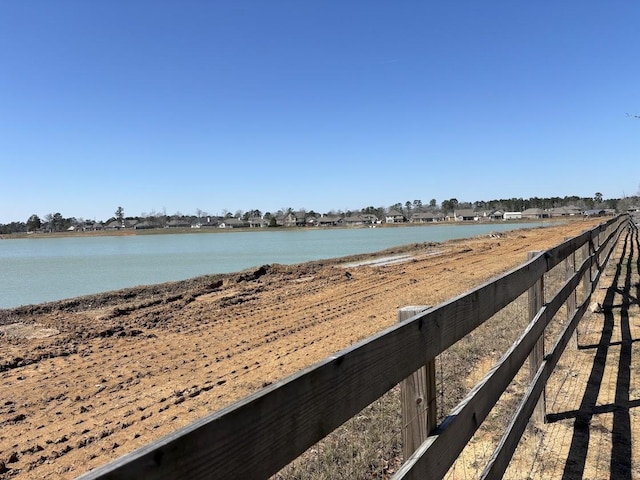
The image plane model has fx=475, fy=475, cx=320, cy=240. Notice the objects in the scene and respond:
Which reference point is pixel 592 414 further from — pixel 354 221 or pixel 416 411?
pixel 354 221

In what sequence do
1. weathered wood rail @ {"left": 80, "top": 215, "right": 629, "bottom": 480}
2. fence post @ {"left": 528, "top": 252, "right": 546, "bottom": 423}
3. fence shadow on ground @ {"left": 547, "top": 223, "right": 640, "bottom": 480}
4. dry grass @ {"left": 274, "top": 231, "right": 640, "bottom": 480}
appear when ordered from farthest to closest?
fence post @ {"left": 528, "top": 252, "right": 546, "bottom": 423}, dry grass @ {"left": 274, "top": 231, "right": 640, "bottom": 480}, fence shadow on ground @ {"left": 547, "top": 223, "right": 640, "bottom": 480}, weathered wood rail @ {"left": 80, "top": 215, "right": 629, "bottom": 480}

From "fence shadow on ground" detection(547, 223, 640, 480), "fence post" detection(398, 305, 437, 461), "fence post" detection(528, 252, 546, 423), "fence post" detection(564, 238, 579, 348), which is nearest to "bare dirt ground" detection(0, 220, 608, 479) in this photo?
"fence shadow on ground" detection(547, 223, 640, 480)

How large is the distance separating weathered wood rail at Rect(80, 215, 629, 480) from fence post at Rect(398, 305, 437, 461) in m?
0.05

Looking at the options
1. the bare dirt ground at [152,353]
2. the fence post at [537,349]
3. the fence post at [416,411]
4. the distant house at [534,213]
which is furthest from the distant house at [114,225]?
Result: the fence post at [416,411]

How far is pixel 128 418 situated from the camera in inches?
200

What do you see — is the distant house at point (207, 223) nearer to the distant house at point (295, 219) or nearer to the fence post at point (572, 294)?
the distant house at point (295, 219)

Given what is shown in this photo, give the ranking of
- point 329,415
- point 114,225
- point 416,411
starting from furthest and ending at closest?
1. point 114,225
2. point 416,411
3. point 329,415

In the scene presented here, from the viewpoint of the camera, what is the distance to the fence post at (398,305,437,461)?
185 centimetres

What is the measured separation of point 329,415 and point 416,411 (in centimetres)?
67

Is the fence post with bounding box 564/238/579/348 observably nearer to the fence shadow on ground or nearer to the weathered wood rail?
the fence shadow on ground

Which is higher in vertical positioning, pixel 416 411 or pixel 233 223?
pixel 233 223

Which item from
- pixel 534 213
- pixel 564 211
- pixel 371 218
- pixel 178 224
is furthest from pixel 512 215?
pixel 178 224

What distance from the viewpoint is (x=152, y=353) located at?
7809 mm

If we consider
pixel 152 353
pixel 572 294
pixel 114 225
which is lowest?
pixel 152 353
